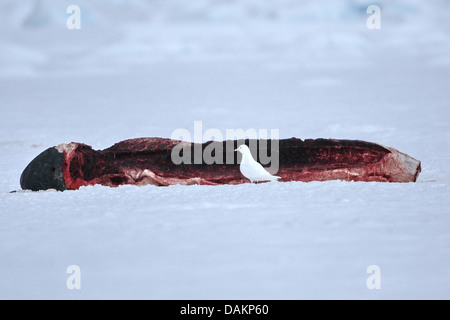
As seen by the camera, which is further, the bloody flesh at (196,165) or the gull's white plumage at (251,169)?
the bloody flesh at (196,165)

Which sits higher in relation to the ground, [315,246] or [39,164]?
[39,164]

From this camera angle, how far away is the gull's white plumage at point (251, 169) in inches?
168

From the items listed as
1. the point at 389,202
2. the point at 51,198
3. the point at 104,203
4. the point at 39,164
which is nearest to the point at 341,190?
the point at 389,202

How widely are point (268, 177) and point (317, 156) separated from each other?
0.59m

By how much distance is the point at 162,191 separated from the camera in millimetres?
4082

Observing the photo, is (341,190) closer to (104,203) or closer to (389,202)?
(389,202)

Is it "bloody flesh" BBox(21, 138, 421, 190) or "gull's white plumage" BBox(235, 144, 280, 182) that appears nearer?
"gull's white plumage" BBox(235, 144, 280, 182)

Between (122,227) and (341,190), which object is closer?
(122,227)

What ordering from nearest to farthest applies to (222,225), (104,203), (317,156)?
1. (222,225)
2. (104,203)
3. (317,156)

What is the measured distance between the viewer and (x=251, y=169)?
427 centimetres

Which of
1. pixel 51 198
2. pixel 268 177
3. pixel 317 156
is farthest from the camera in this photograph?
pixel 317 156

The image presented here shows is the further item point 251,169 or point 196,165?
point 196,165

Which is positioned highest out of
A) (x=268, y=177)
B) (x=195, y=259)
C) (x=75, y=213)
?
(x=268, y=177)

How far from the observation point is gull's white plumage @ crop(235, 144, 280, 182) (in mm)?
4270
